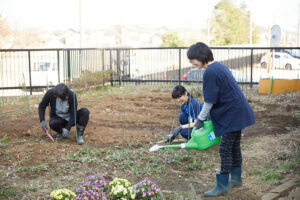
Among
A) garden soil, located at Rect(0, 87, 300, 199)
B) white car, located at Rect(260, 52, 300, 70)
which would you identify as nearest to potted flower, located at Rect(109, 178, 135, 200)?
garden soil, located at Rect(0, 87, 300, 199)

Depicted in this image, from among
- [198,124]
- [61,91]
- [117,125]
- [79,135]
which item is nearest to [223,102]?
[198,124]

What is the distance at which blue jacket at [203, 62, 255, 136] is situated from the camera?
2.94 metres

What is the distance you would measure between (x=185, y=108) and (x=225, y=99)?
1645 millimetres

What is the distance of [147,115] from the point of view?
278 inches

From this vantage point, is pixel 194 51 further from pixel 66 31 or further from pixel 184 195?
pixel 66 31

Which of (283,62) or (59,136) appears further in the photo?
(283,62)

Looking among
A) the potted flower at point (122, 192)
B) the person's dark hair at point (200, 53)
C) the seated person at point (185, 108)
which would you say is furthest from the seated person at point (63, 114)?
the person's dark hair at point (200, 53)

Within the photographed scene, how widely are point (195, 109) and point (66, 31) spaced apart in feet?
334

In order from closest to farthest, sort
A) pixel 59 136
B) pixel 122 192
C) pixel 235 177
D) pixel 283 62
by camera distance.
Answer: pixel 122 192 < pixel 235 177 < pixel 59 136 < pixel 283 62

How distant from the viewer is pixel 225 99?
2.98 metres

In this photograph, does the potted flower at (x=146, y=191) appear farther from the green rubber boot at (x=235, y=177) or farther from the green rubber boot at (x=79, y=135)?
the green rubber boot at (x=79, y=135)

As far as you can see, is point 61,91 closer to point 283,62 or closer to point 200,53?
point 200,53

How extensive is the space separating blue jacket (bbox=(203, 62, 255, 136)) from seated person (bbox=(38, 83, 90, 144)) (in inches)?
85.6

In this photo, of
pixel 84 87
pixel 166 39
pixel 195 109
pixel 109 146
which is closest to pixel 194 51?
pixel 195 109
